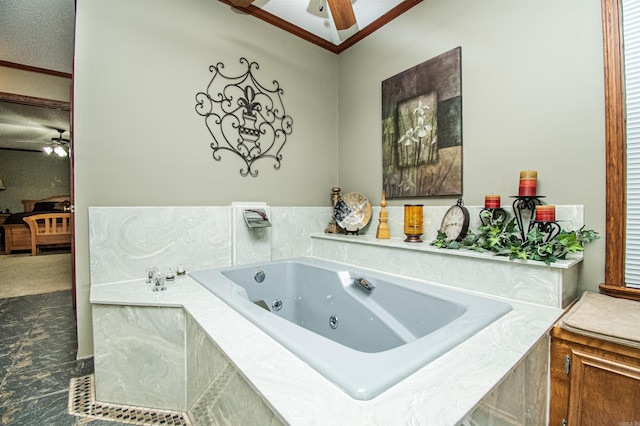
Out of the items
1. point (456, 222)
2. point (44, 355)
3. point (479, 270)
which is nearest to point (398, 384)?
point (479, 270)

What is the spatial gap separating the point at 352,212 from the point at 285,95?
114 cm

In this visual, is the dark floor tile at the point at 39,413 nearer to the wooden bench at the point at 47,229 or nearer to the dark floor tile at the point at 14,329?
the dark floor tile at the point at 14,329

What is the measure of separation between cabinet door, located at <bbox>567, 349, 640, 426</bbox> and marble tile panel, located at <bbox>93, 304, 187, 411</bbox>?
1.51m

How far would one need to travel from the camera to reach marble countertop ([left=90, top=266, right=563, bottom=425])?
1.79ft

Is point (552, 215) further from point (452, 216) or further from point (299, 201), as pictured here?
point (299, 201)

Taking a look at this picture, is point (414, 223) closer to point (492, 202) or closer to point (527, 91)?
point (492, 202)

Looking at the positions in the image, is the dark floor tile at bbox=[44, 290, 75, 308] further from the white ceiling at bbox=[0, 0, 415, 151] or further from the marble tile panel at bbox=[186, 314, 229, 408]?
the white ceiling at bbox=[0, 0, 415, 151]

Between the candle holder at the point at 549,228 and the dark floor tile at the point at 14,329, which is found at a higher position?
the candle holder at the point at 549,228

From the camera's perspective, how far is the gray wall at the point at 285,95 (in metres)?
1.32

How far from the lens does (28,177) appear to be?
761 centimetres

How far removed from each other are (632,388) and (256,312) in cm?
121

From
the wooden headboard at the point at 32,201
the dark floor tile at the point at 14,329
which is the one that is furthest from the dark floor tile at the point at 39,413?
the wooden headboard at the point at 32,201

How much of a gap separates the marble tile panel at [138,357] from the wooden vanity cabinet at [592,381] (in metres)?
1.47

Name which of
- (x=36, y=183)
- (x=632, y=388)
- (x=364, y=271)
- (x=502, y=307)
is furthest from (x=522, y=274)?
(x=36, y=183)
